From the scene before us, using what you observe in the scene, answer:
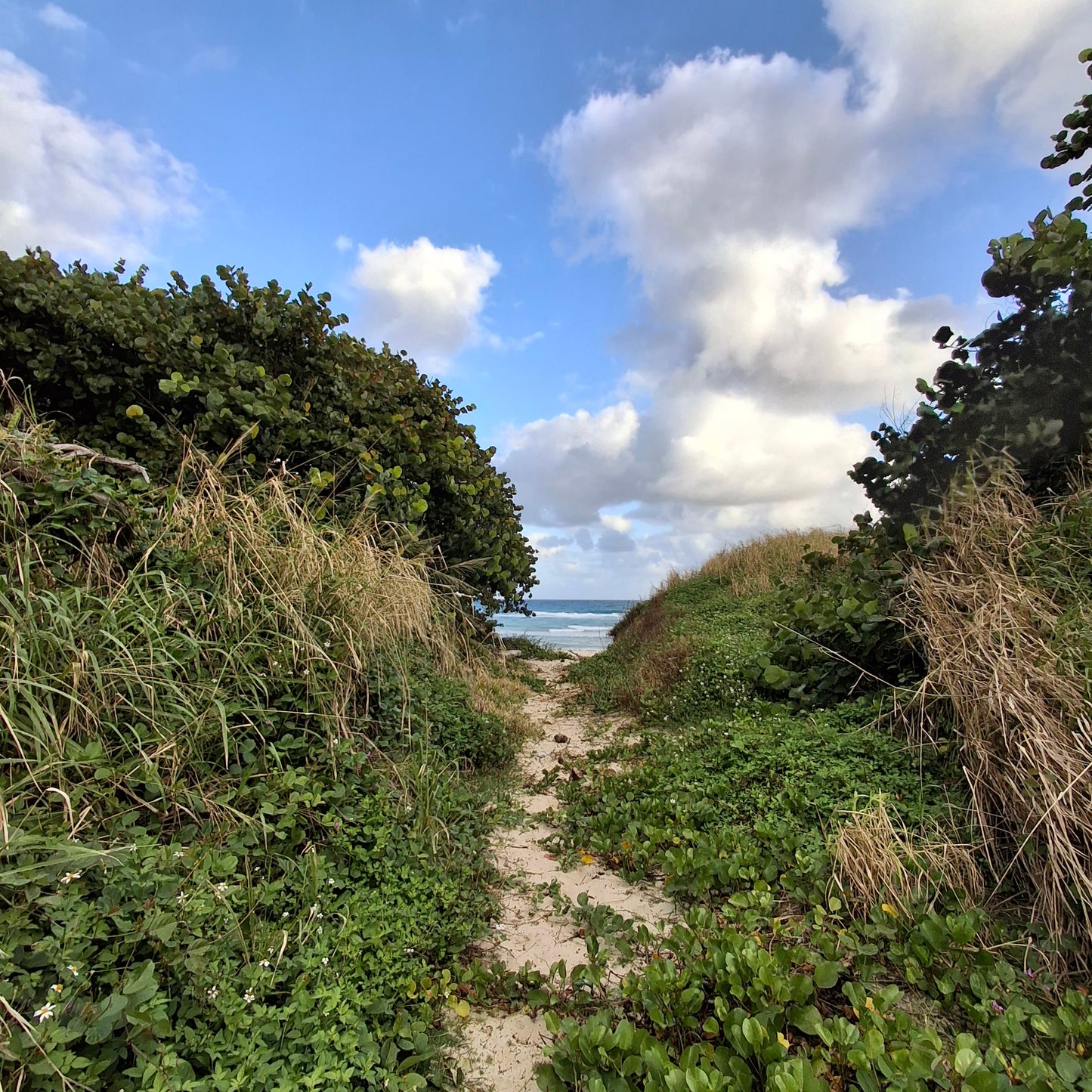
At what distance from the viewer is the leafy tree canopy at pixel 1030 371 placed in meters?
4.10

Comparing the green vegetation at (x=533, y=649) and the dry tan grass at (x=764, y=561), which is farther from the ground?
the dry tan grass at (x=764, y=561)

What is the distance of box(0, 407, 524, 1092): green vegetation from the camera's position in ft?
5.38

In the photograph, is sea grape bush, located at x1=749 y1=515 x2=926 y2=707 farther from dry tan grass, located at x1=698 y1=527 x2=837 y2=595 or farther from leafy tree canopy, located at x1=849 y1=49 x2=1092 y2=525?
dry tan grass, located at x1=698 y1=527 x2=837 y2=595

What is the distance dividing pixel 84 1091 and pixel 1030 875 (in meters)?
3.35

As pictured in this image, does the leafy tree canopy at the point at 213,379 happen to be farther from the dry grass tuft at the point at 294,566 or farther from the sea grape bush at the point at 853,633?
the sea grape bush at the point at 853,633

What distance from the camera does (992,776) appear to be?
111 inches

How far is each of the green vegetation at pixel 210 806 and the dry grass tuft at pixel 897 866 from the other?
1.71m

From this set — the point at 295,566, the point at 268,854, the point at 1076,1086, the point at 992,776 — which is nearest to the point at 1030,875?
the point at 992,776

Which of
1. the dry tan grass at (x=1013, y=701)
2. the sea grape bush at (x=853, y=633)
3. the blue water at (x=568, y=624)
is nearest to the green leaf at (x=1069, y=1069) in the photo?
the dry tan grass at (x=1013, y=701)

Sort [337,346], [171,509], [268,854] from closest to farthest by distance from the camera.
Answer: [268,854] < [171,509] < [337,346]

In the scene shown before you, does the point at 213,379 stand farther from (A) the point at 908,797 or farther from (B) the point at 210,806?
(A) the point at 908,797

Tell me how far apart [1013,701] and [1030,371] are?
9.19ft

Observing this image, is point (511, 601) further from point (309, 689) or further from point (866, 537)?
point (309, 689)

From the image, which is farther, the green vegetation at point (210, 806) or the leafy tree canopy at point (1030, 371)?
the leafy tree canopy at point (1030, 371)
